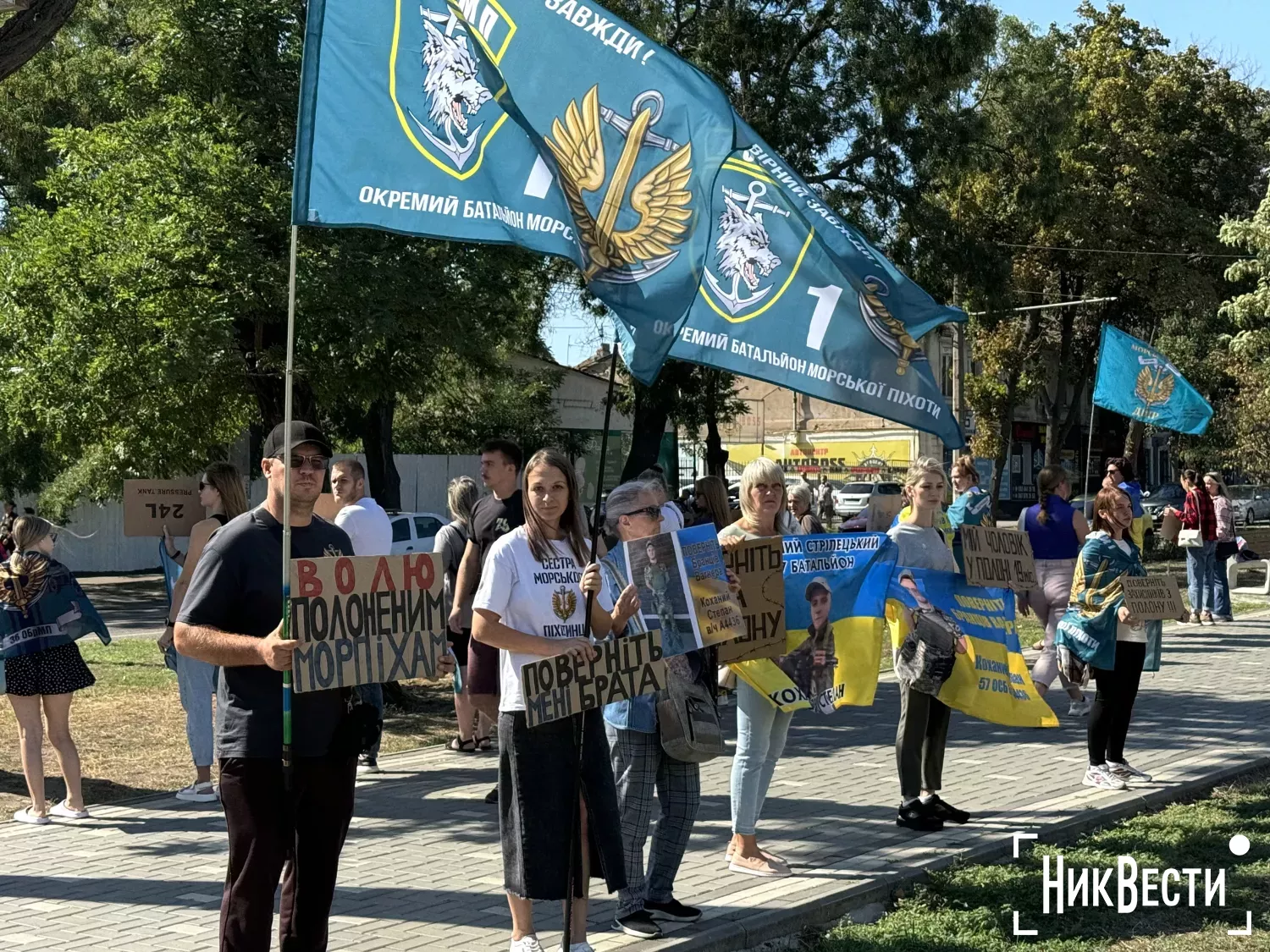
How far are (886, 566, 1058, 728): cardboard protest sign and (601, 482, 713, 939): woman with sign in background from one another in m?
2.05

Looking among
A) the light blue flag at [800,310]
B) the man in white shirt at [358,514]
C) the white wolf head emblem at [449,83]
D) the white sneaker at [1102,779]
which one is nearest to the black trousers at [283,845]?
the white wolf head emblem at [449,83]

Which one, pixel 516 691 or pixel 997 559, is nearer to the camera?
pixel 516 691

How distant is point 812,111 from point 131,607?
577 inches

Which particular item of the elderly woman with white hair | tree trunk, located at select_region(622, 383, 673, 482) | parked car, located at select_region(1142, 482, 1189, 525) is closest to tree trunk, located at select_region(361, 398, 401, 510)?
tree trunk, located at select_region(622, 383, 673, 482)

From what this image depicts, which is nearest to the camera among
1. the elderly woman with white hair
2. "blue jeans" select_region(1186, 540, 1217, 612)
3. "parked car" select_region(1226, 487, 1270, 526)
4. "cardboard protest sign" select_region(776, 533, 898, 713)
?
"cardboard protest sign" select_region(776, 533, 898, 713)

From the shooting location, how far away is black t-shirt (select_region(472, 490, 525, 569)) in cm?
841

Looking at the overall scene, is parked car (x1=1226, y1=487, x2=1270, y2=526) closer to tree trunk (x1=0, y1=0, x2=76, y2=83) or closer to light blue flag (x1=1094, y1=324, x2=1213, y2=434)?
light blue flag (x1=1094, y1=324, x2=1213, y2=434)

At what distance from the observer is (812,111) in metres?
25.3

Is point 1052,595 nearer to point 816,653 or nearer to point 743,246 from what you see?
point 816,653

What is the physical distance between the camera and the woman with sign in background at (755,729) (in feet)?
22.5

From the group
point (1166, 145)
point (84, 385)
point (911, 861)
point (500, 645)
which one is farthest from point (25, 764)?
point (1166, 145)

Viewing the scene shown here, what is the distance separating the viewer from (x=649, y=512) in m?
6.18

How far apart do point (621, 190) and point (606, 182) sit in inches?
2.9

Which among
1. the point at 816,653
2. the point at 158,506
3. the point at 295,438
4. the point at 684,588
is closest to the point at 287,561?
the point at 295,438
